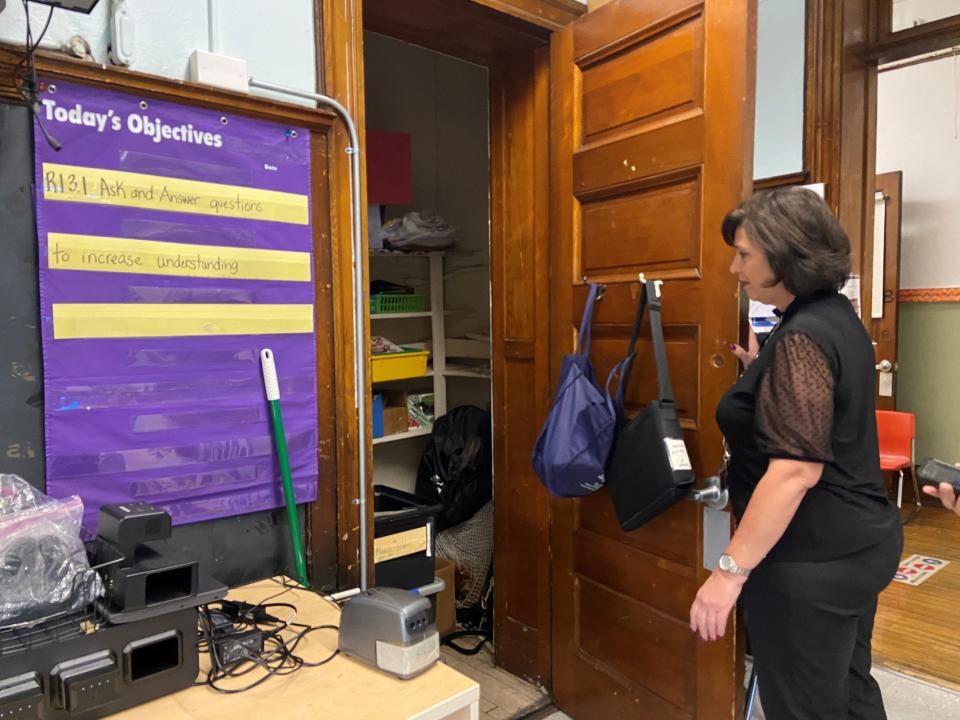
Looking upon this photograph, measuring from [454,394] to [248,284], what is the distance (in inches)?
75.8

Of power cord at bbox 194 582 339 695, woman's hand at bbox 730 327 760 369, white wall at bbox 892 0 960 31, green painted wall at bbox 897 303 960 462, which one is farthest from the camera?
green painted wall at bbox 897 303 960 462

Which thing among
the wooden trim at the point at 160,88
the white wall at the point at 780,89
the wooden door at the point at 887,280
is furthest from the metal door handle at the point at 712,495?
the wooden door at the point at 887,280

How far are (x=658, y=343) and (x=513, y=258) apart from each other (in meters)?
0.79

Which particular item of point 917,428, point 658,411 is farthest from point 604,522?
point 917,428

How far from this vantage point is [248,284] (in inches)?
59.9

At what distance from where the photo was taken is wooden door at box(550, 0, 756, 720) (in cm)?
164

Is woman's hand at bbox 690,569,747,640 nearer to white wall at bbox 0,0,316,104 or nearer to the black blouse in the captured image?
the black blouse

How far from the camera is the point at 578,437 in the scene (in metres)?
1.79

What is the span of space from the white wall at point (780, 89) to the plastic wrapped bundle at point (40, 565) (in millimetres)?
2632

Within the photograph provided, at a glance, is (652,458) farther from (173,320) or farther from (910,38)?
(910,38)

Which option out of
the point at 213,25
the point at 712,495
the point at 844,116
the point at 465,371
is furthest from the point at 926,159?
the point at 213,25

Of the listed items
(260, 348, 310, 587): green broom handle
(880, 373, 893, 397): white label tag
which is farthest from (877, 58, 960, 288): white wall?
(260, 348, 310, 587): green broom handle

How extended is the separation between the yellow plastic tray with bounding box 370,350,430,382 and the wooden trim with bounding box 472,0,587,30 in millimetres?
1380

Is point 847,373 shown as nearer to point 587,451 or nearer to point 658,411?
point 658,411
